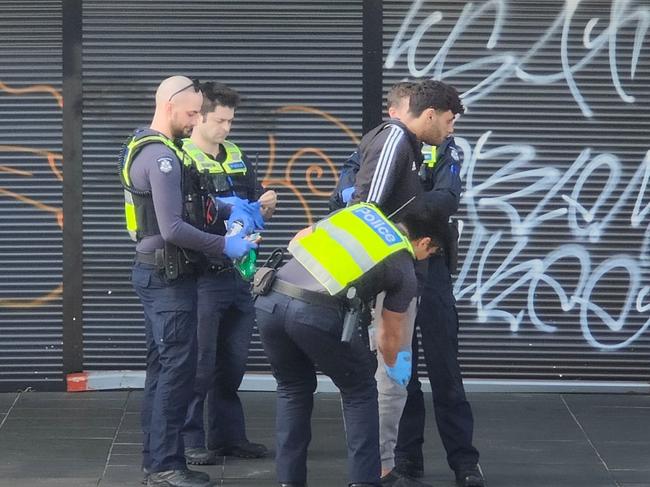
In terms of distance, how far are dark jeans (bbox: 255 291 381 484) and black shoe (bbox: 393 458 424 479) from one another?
74cm

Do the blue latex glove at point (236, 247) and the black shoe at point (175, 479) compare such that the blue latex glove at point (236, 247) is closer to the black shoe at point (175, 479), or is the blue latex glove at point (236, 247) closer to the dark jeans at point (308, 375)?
the dark jeans at point (308, 375)

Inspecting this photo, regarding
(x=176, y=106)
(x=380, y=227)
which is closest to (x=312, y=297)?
(x=380, y=227)

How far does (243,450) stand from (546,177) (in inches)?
109

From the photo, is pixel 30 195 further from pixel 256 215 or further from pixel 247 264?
pixel 247 264

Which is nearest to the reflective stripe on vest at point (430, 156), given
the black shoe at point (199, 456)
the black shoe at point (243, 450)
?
the black shoe at point (243, 450)

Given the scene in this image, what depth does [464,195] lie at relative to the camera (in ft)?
28.6

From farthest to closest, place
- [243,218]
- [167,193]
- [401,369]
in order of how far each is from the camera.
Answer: [243,218], [167,193], [401,369]

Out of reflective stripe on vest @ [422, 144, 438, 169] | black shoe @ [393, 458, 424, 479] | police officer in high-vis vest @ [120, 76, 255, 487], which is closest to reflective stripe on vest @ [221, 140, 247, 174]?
police officer in high-vis vest @ [120, 76, 255, 487]

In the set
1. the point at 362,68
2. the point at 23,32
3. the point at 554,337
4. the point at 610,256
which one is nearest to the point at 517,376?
the point at 554,337

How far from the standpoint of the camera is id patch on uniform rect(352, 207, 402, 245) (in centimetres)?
589

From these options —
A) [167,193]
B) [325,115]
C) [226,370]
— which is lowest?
[226,370]

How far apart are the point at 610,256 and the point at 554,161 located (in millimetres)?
712

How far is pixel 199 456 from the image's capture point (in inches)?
285

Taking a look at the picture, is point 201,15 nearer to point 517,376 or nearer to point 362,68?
point 362,68
